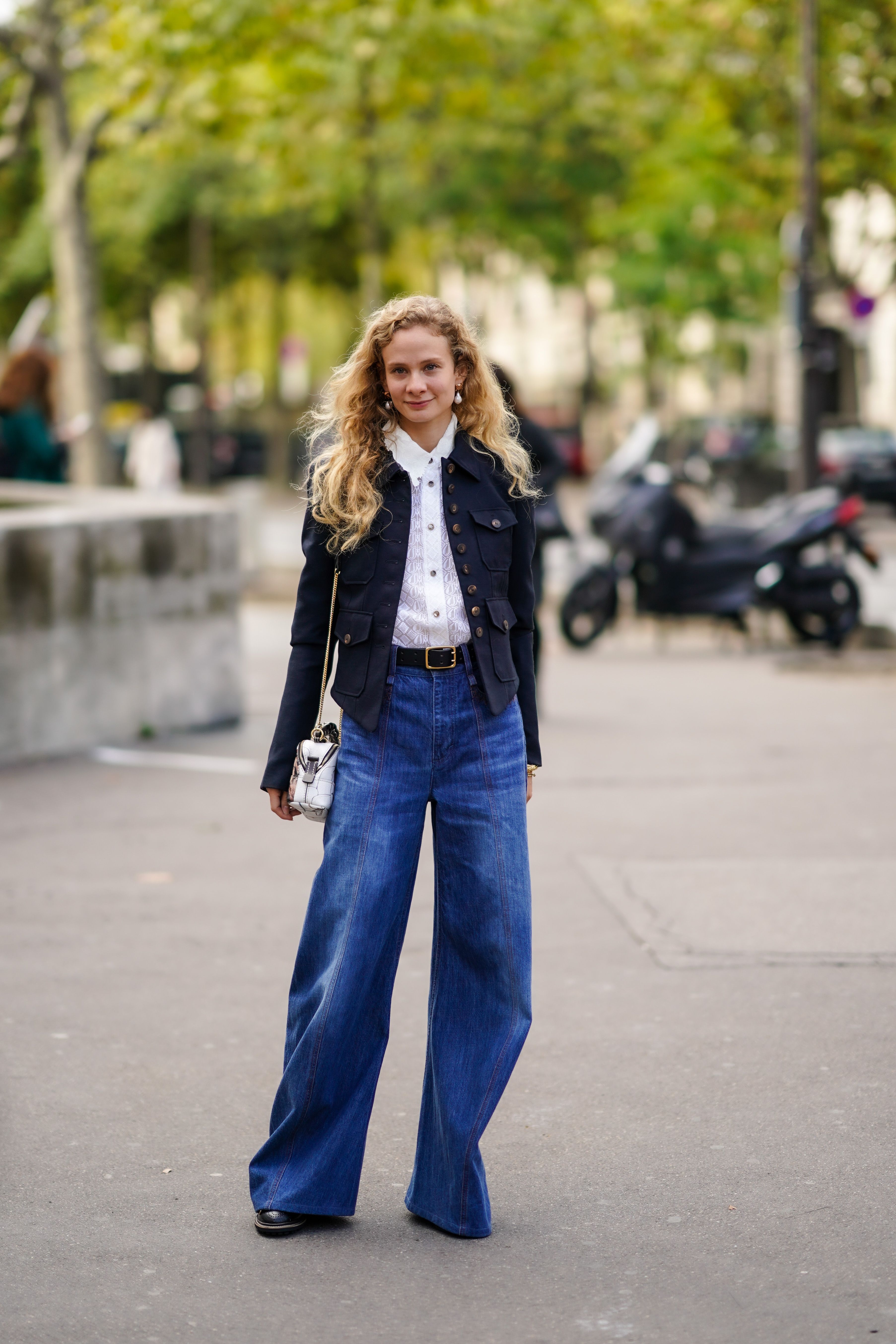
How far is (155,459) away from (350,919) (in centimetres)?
2086

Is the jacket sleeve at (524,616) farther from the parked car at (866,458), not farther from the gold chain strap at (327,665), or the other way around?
the parked car at (866,458)

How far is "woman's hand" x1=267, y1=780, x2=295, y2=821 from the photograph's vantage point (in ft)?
12.5

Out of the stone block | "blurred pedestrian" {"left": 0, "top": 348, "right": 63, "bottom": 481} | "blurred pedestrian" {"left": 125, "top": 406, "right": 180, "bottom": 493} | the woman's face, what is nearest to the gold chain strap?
the woman's face

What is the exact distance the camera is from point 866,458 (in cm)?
3025

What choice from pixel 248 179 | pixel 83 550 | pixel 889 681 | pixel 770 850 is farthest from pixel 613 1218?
pixel 248 179

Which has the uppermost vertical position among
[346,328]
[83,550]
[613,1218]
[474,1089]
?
[346,328]

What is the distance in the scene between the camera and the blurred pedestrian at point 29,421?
10.8 metres

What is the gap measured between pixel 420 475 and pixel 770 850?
3.87 metres

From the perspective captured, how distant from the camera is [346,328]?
163 ft

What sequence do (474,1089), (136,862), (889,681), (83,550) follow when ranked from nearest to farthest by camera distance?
(474,1089)
(136,862)
(83,550)
(889,681)

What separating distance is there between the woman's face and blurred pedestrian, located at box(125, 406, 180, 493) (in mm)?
20393

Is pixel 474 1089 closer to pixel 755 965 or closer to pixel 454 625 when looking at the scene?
pixel 454 625

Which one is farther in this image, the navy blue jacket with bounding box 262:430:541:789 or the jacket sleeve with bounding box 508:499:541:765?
the jacket sleeve with bounding box 508:499:541:765

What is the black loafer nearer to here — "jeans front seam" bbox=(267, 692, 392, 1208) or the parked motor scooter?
"jeans front seam" bbox=(267, 692, 392, 1208)
